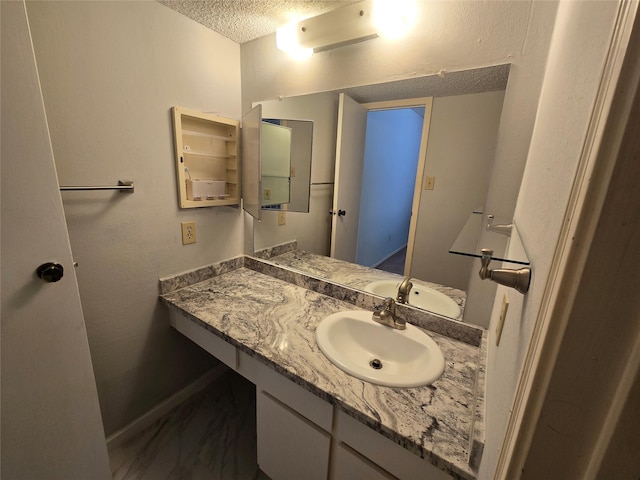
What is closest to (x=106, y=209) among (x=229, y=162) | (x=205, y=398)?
(x=229, y=162)

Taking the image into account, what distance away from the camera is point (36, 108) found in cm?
73

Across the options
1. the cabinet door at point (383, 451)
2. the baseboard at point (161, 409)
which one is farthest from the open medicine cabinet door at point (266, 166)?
the baseboard at point (161, 409)

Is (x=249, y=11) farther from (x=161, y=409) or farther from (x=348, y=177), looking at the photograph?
(x=161, y=409)

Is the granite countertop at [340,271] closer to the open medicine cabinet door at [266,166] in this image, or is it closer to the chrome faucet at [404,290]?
the chrome faucet at [404,290]

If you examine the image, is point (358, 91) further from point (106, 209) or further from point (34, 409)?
point (34, 409)

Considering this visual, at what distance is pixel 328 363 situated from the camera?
2.91 feet

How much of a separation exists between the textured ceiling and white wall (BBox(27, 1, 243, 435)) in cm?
7

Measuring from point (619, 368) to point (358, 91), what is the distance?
120cm

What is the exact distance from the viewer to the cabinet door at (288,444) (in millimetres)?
874

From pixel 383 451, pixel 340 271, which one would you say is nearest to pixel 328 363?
pixel 383 451

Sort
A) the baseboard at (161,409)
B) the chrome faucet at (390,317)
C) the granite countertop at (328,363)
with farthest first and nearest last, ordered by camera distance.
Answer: the baseboard at (161,409), the chrome faucet at (390,317), the granite countertop at (328,363)

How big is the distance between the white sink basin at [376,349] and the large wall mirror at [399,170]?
24 cm

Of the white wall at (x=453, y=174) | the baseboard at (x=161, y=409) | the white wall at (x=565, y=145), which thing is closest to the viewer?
the white wall at (x=565, y=145)

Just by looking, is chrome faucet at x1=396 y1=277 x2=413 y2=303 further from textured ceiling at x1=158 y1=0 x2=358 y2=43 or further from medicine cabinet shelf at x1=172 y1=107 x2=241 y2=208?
textured ceiling at x1=158 y1=0 x2=358 y2=43
